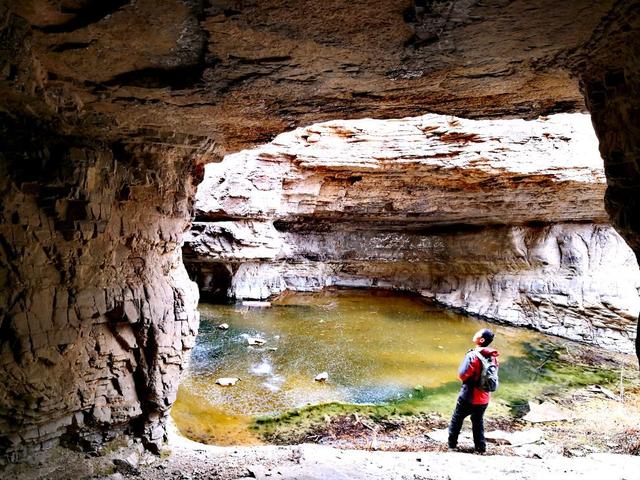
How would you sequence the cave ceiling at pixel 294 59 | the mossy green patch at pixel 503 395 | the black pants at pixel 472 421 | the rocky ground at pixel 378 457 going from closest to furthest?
the cave ceiling at pixel 294 59 < the rocky ground at pixel 378 457 < the black pants at pixel 472 421 < the mossy green patch at pixel 503 395

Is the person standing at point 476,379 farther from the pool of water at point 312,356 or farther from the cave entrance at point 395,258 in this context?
the pool of water at point 312,356

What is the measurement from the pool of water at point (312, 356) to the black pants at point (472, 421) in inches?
82.3

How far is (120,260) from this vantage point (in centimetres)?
454

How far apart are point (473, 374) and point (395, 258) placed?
475 inches

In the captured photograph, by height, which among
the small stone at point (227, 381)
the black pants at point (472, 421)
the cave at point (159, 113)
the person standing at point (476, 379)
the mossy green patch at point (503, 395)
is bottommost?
the small stone at point (227, 381)

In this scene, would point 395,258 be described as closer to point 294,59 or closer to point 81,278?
point 81,278

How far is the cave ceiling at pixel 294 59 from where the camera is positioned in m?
2.26

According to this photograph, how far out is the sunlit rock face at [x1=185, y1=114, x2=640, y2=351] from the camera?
10938 mm

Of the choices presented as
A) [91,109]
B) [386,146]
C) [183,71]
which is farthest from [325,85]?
[386,146]

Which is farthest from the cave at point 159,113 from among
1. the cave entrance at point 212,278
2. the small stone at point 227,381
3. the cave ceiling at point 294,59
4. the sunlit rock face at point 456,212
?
the cave entrance at point 212,278

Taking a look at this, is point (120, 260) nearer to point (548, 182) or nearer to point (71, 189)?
point (71, 189)

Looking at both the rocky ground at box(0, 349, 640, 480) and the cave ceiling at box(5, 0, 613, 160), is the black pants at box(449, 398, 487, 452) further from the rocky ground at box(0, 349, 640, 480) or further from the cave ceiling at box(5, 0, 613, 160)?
the cave ceiling at box(5, 0, 613, 160)

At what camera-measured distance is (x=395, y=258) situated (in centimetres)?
1745

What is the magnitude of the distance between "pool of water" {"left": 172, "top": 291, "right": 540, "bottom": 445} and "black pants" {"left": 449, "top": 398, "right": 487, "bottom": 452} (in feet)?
6.86
